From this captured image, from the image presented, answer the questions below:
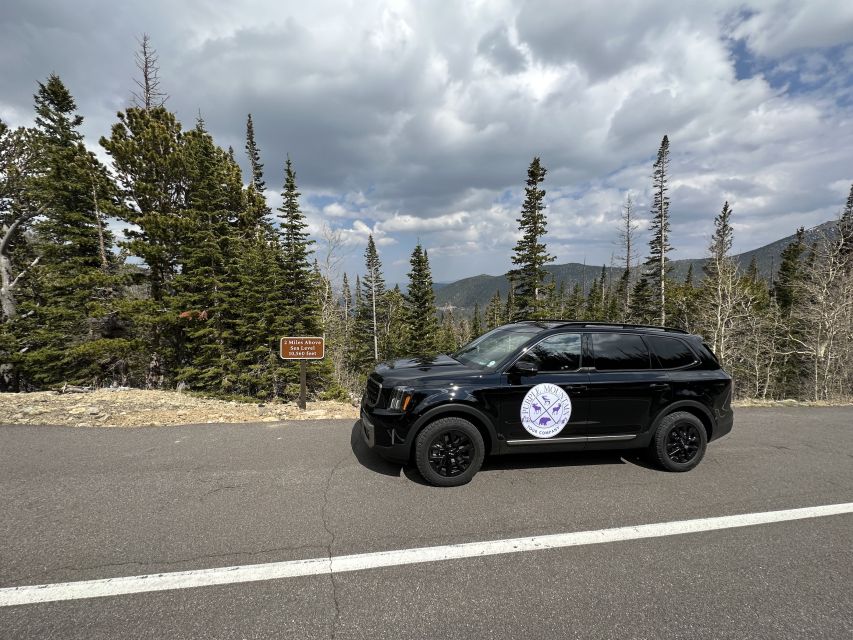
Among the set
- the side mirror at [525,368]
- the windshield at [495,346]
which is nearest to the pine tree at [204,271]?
the windshield at [495,346]

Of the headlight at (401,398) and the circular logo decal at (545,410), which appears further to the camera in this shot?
the circular logo decal at (545,410)

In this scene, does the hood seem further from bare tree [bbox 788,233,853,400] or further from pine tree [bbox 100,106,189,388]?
bare tree [bbox 788,233,853,400]

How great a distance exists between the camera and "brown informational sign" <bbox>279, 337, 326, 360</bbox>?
6727 mm

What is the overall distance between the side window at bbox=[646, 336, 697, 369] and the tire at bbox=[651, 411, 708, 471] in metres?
0.65

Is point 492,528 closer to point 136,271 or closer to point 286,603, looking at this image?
point 286,603

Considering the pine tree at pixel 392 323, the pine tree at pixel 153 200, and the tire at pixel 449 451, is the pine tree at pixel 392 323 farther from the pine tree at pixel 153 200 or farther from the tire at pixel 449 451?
the tire at pixel 449 451

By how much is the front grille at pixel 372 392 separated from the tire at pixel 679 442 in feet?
11.9

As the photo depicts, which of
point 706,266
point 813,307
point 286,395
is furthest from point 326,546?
point 706,266

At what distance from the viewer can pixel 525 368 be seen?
4.12m

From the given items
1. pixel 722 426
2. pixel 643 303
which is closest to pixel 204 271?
pixel 722 426

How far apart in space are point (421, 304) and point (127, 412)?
24.1m

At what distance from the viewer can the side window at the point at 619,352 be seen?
449 cm

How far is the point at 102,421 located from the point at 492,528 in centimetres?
634

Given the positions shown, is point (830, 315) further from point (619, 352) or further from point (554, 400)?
point (554, 400)
